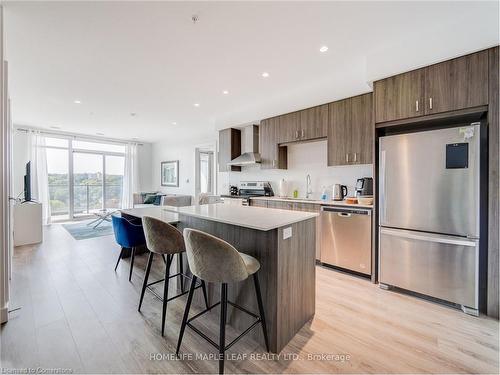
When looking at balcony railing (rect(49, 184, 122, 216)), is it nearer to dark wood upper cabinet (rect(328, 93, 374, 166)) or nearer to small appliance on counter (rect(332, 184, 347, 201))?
small appliance on counter (rect(332, 184, 347, 201))

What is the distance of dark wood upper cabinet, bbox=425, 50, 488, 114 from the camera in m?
2.11

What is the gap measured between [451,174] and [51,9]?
402 cm

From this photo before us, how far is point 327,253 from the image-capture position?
3.27 m

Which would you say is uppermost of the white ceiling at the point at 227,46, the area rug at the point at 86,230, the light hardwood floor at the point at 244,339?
the white ceiling at the point at 227,46

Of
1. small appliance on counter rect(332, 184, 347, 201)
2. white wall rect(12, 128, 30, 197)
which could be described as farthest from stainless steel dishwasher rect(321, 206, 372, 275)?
white wall rect(12, 128, 30, 197)

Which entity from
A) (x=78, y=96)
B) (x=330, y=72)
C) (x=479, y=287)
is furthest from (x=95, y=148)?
(x=479, y=287)

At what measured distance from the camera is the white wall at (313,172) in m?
3.57

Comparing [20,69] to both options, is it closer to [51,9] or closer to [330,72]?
[51,9]

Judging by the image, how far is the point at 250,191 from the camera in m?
4.89

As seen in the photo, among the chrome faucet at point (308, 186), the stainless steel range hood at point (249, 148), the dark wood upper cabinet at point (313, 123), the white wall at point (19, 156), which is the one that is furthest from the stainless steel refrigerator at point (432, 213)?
the white wall at point (19, 156)

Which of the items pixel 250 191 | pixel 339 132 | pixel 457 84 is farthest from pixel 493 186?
pixel 250 191

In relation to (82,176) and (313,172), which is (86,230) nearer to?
(82,176)

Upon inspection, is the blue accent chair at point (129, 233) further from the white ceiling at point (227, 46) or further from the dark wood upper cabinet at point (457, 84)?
the dark wood upper cabinet at point (457, 84)

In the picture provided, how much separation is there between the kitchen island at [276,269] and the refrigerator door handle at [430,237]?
3.82ft
